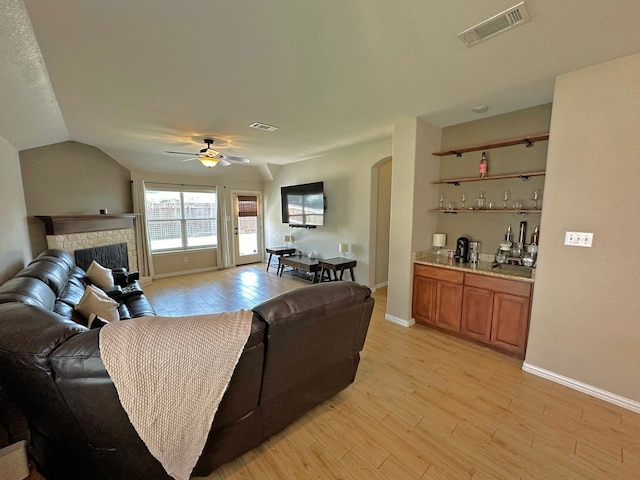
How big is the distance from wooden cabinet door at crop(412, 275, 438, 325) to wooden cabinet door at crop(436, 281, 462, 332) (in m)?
0.06

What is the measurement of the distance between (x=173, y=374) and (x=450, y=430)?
182 cm

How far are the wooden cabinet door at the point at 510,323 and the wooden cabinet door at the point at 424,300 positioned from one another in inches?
25.3

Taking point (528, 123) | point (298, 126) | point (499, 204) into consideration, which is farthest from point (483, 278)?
point (298, 126)

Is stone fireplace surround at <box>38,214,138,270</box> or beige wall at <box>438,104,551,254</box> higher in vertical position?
beige wall at <box>438,104,551,254</box>

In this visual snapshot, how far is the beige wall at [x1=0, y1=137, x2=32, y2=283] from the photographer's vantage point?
2.92m

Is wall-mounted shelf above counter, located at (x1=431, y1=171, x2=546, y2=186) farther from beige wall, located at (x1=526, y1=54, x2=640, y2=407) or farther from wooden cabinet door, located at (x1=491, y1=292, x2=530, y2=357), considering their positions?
wooden cabinet door, located at (x1=491, y1=292, x2=530, y2=357)

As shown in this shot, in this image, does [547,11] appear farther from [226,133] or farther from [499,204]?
[226,133]

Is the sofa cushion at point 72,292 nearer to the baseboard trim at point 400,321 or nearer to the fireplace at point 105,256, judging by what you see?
the fireplace at point 105,256

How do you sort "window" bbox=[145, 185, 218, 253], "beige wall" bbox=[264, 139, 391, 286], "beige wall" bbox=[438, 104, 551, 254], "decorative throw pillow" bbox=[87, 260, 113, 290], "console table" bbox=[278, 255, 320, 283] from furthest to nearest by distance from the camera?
1. "window" bbox=[145, 185, 218, 253]
2. "console table" bbox=[278, 255, 320, 283]
3. "beige wall" bbox=[264, 139, 391, 286]
4. "decorative throw pillow" bbox=[87, 260, 113, 290]
5. "beige wall" bbox=[438, 104, 551, 254]

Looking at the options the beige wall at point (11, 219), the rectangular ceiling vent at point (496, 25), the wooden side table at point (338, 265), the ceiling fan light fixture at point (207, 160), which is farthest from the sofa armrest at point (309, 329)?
the beige wall at point (11, 219)

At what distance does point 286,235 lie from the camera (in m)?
6.61

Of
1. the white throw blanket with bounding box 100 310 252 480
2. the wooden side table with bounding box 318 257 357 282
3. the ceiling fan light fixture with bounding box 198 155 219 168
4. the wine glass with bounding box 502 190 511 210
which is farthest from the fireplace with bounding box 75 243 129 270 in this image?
the wine glass with bounding box 502 190 511 210

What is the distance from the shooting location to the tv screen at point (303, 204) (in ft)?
17.6

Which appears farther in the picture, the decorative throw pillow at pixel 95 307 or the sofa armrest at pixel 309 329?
the decorative throw pillow at pixel 95 307
